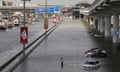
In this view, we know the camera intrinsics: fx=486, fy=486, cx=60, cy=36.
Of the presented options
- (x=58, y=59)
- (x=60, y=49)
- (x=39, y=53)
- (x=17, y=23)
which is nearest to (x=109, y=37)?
(x=60, y=49)

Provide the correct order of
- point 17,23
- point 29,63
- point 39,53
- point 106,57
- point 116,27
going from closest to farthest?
point 29,63 → point 106,57 → point 39,53 → point 116,27 → point 17,23

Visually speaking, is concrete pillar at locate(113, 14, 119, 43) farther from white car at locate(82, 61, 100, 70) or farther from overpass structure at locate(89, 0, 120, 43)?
white car at locate(82, 61, 100, 70)

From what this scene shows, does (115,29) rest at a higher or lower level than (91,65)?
higher

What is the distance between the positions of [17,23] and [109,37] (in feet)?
322

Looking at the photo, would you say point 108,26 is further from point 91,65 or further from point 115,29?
point 91,65

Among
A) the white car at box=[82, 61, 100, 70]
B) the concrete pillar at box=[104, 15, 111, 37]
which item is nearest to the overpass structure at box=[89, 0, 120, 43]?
the concrete pillar at box=[104, 15, 111, 37]

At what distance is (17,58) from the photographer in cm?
5275

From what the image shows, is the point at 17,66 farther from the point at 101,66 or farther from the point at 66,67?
the point at 101,66

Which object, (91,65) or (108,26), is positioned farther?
(108,26)

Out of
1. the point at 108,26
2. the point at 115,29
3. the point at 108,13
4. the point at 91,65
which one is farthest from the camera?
the point at 108,26

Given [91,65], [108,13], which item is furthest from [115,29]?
[91,65]

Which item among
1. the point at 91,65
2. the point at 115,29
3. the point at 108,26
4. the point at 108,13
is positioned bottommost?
the point at 108,26

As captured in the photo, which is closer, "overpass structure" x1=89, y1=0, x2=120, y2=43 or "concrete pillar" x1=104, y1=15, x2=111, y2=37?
"overpass structure" x1=89, y1=0, x2=120, y2=43

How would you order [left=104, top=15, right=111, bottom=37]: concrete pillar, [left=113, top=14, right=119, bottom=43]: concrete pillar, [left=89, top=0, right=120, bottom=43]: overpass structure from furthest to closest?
[left=104, top=15, right=111, bottom=37]: concrete pillar → [left=113, top=14, right=119, bottom=43]: concrete pillar → [left=89, top=0, right=120, bottom=43]: overpass structure
